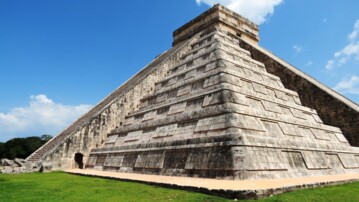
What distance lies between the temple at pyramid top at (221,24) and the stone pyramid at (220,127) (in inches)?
179

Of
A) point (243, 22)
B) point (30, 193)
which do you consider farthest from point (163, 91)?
point (243, 22)

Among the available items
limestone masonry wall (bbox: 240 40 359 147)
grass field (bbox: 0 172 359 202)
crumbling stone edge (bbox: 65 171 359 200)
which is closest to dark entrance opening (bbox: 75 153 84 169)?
grass field (bbox: 0 172 359 202)

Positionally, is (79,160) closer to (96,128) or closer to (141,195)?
(96,128)

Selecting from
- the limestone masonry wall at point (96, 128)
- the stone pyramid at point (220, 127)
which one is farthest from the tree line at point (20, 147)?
the stone pyramid at point (220, 127)

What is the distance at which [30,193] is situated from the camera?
6500mm

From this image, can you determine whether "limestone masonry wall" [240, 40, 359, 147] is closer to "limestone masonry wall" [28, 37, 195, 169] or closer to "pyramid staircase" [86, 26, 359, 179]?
"pyramid staircase" [86, 26, 359, 179]

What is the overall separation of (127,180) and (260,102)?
579 cm

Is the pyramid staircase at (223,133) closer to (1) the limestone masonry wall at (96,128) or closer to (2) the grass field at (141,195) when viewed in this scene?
(1) the limestone masonry wall at (96,128)

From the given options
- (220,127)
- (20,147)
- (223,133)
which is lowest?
(223,133)

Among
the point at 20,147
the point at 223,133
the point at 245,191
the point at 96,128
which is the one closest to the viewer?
the point at 245,191

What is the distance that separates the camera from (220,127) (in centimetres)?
865

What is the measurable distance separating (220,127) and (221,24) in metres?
14.2

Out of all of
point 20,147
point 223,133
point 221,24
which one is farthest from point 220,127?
point 20,147

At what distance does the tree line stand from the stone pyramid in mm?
25544
